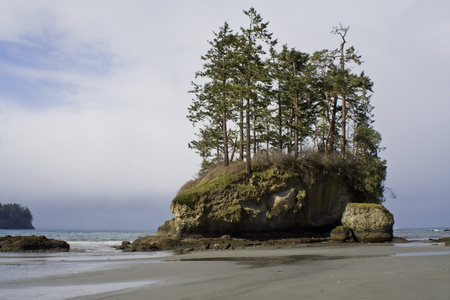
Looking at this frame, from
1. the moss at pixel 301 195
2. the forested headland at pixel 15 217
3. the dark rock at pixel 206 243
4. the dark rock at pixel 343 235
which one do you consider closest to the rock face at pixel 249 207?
the moss at pixel 301 195

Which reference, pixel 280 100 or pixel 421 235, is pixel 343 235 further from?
pixel 421 235

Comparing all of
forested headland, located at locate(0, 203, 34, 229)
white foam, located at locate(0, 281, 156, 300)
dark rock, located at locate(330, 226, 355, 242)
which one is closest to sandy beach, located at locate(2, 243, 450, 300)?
white foam, located at locate(0, 281, 156, 300)

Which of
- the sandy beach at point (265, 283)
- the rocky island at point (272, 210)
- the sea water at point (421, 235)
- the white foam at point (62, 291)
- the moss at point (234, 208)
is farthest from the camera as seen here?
the sea water at point (421, 235)

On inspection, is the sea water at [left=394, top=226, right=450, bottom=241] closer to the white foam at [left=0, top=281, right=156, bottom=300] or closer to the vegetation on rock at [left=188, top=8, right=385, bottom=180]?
the vegetation on rock at [left=188, top=8, right=385, bottom=180]

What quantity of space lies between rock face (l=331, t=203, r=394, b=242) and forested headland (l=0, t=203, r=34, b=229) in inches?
5659

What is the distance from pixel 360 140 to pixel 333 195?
6522 millimetres

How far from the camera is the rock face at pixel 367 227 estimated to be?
97.7ft

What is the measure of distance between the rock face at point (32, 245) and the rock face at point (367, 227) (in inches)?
835

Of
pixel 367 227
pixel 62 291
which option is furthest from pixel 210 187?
pixel 62 291

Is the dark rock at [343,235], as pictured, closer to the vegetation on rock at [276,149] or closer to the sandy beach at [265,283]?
the vegetation on rock at [276,149]

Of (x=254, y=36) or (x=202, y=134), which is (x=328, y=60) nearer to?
(x=254, y=36)

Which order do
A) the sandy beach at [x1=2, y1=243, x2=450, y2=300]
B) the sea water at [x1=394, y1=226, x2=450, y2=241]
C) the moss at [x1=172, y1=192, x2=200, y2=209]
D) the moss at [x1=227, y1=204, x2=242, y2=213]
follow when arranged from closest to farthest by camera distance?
the sandy beach at [x1=2, y1=243, x2=450, y2=300]
the moss at [x1=227, y1=204, x2=242, y2=213]
the moss at [x1=172, y1=192, x2=200, y2=209]
the sea water at [x1=394, y1=226, x2=450, y2=241]

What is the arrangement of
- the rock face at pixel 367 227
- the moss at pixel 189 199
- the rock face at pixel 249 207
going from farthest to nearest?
the moss at pixel 189 199, the rock face at pixel 249 207, the rock face at pixel 367 227

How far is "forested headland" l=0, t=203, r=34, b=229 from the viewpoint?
468ft
